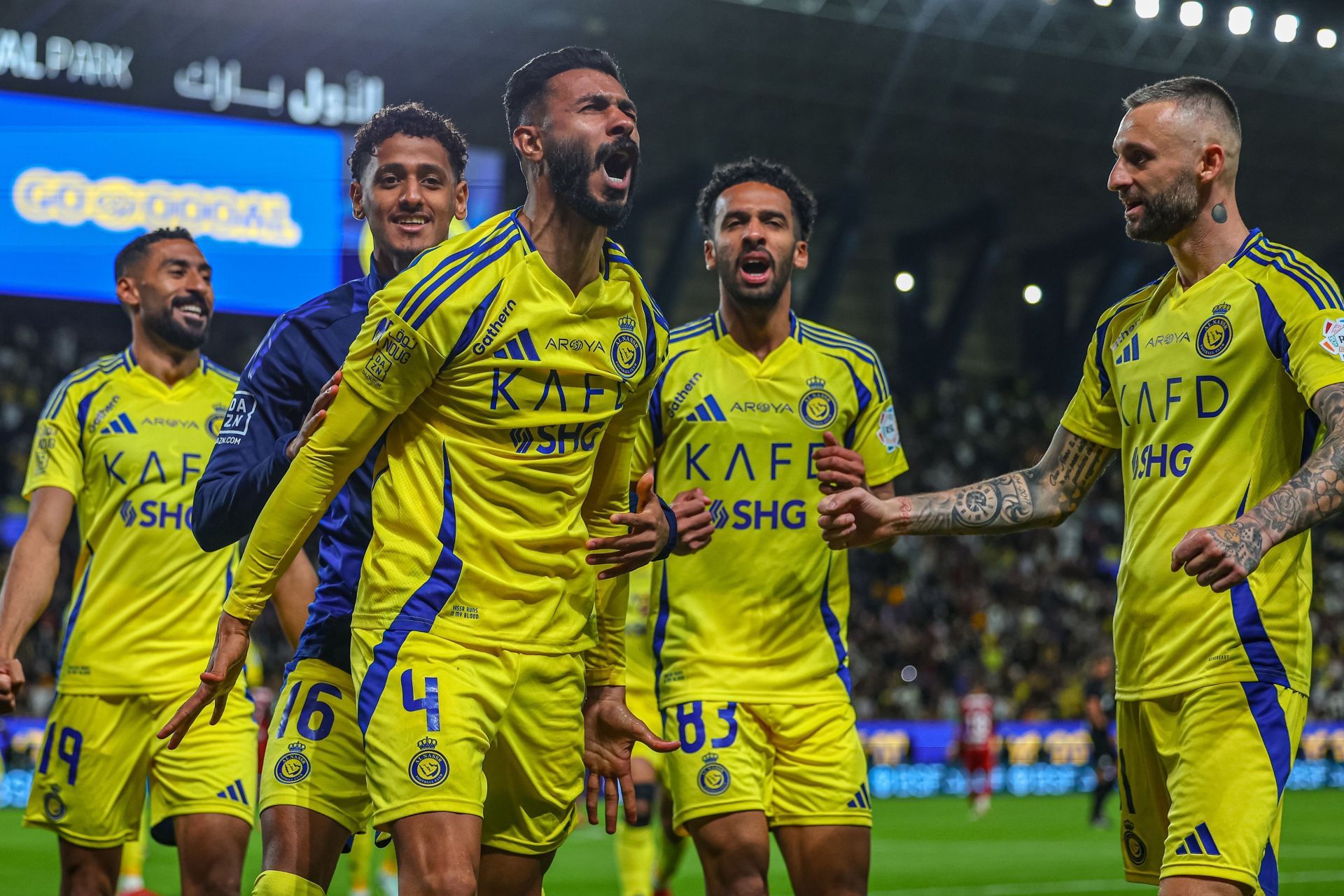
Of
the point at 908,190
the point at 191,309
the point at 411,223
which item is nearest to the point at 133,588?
the point at 191,309

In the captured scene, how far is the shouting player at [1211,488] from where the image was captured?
4.06 metres

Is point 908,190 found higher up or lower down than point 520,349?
higher up

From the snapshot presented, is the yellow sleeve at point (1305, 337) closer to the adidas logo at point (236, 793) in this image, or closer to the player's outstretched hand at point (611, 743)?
the player's outstretched hand at point (611, 743)

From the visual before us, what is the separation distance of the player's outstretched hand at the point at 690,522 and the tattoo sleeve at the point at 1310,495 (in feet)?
4.66

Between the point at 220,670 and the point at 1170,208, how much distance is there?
276 centimetres

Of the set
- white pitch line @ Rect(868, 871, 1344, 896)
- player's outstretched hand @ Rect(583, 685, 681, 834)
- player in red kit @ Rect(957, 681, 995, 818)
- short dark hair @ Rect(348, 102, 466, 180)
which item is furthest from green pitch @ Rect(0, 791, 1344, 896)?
short dark hair @ Rect(348, 102, 466, 180)

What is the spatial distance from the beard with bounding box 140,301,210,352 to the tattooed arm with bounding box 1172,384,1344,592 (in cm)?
376

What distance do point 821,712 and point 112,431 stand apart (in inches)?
108

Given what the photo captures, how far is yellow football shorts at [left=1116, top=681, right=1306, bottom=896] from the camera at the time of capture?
4043 millimetres

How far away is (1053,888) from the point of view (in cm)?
1102

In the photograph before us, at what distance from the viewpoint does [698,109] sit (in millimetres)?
27531

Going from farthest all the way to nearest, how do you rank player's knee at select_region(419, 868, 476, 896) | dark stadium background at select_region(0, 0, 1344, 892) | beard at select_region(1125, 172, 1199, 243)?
1. dark stadium background at select_region(0, 0, 1344, 892)
2. beard at select_region(1125, 172, 1199, 243)
3. player's knee at select_region(419, 868, 476, 896)

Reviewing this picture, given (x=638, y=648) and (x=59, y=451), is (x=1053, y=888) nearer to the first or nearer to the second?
(x=638, y=648)

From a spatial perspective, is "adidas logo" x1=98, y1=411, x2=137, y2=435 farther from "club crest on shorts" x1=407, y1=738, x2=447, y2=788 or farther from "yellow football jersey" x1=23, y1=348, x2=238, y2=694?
"club crest on shorts" x1=407, y1=738, x2=447, y2=788
